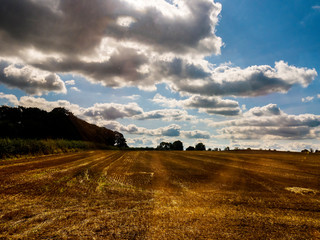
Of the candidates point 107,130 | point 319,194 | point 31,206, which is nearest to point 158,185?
point 31,206

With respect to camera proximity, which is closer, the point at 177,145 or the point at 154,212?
the point at 154,212

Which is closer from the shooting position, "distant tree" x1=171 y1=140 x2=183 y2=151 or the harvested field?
the harvested field

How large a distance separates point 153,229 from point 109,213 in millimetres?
1020

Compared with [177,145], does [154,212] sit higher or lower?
higher

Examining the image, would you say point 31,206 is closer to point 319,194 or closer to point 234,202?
point 234,202

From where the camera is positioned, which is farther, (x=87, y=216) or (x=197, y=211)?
(x=197, y=211)

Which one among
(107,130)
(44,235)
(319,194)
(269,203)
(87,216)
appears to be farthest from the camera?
(107,130)

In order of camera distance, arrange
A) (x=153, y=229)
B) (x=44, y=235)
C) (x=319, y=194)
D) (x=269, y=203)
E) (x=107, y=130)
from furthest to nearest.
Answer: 1. (x=107, y=130)
2. (x=319, y=194)
3. (x=269, y=203)
4. (x=153, y=229)
5. (x=44, y=235)

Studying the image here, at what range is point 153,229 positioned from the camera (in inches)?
105

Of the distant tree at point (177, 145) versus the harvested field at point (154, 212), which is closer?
the harvested field at point (154, 212)

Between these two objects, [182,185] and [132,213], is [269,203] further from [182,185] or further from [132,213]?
[132,213]

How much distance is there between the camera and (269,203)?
4.11m

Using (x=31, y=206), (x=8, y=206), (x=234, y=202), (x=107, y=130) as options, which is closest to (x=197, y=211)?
(x=234, y=202)

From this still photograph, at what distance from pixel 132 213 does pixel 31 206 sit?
6.58 feet
